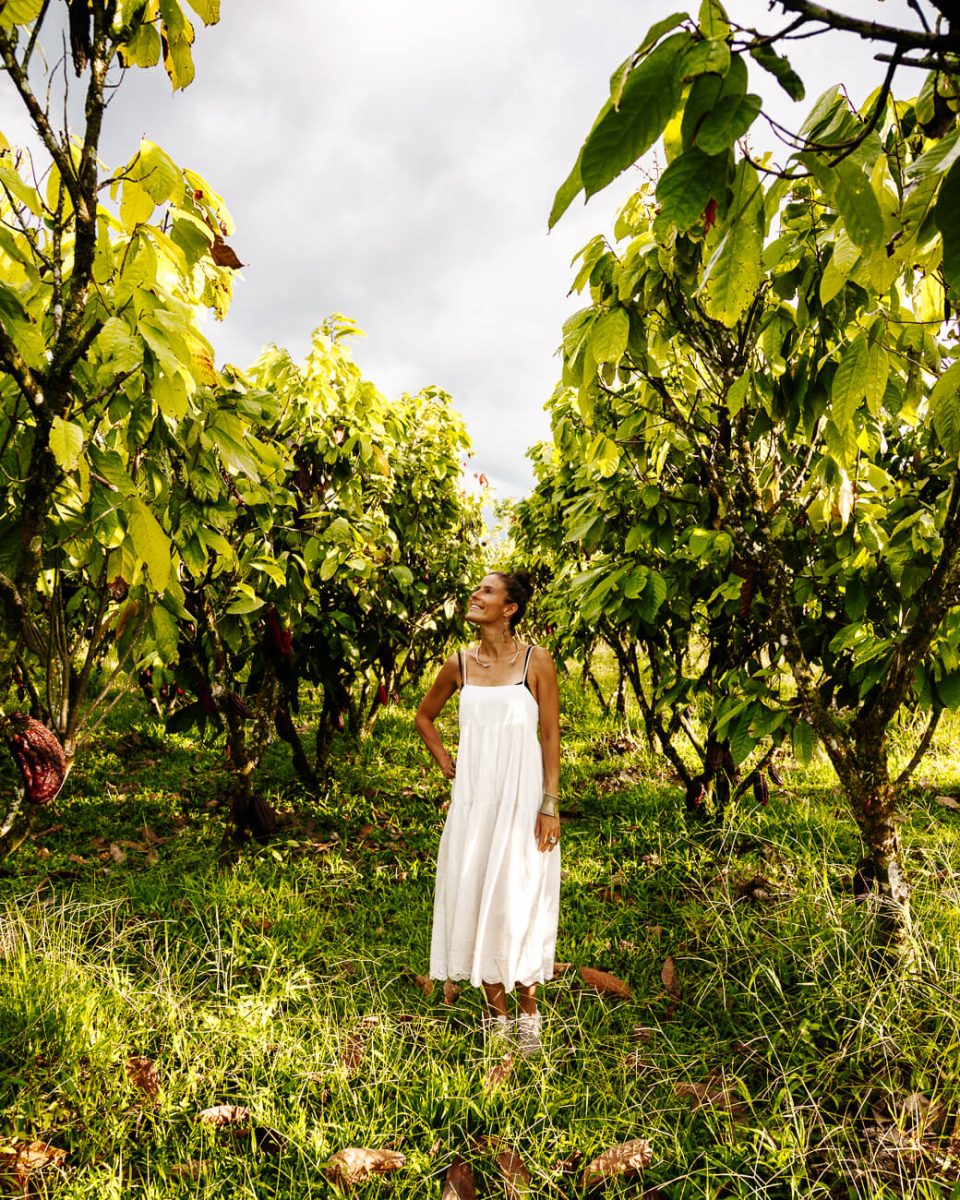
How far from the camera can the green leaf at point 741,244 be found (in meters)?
0.88

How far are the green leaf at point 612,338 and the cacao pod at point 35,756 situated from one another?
1.54 m

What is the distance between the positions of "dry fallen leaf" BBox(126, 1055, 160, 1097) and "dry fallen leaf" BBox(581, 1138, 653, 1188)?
1.17 meters

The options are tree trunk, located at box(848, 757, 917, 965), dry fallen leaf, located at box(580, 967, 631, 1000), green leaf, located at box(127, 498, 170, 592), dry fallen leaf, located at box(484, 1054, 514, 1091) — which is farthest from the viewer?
dry fallen leaf, located at box(580, 967, 631, 1000)

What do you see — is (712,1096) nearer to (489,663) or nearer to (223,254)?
(489,663)

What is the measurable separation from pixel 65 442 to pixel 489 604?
1511 millimetres

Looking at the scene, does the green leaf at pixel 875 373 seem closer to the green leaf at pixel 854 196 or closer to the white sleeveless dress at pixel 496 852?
the green leaf at pixel 854 196

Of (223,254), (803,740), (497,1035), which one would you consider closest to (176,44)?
(223,254)

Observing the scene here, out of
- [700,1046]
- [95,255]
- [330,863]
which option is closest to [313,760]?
[330,863]

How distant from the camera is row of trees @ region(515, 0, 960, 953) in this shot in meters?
0.73

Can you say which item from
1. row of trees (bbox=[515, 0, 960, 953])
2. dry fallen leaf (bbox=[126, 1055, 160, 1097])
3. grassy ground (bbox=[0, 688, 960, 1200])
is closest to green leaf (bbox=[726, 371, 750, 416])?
row of trees (bbox=[515, 0, 960, 953])

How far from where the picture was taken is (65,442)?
1229mm

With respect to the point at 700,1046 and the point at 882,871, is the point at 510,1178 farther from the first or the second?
the point at 882,871

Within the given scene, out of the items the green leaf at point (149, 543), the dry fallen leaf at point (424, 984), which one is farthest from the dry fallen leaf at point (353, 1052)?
the green leaf at point (149, 543)

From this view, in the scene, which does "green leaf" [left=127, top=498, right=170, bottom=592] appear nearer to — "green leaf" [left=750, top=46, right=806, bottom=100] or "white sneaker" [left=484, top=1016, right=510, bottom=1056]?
"green leaf" [left=750, top=46, right=806, bottom=100]
